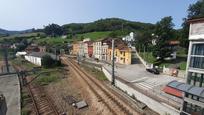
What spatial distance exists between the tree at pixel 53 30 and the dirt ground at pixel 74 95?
15115 cm

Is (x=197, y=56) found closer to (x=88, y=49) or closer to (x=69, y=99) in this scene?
(x=69, y=99)

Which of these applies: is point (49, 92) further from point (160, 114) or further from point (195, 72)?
point (195, 72)

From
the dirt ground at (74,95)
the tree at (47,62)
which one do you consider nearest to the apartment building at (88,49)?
the tree at (47,62)

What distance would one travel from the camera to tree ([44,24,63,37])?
186337 millimetres

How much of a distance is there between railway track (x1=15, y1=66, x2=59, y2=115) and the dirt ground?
3.26ft

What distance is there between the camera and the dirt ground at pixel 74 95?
25.4 meters

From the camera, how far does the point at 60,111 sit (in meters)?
25.6

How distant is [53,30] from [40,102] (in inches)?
→ 6546

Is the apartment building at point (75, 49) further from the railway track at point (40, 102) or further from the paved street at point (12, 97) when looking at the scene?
the railway track at point (40, 102)

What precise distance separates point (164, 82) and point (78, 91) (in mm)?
15435

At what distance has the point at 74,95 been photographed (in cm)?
3200

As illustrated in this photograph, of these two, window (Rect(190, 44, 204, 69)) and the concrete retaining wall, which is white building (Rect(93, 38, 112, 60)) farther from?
Answer: window (Rect(190, 44, 204, 69))

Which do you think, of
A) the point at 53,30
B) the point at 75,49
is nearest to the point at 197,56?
the point at 75,49

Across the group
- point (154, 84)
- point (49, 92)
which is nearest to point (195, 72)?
point (154, 84)
